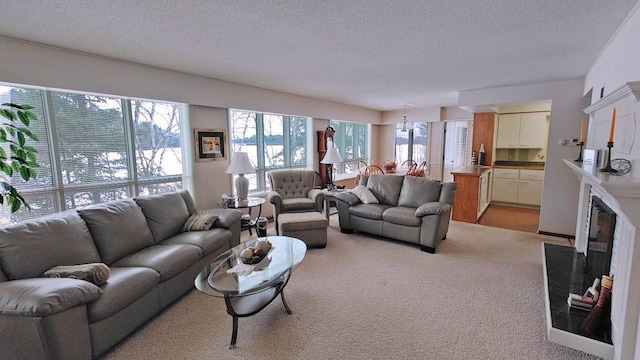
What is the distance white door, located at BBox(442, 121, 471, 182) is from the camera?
741 centimetres

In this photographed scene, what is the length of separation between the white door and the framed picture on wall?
5891 millimetres

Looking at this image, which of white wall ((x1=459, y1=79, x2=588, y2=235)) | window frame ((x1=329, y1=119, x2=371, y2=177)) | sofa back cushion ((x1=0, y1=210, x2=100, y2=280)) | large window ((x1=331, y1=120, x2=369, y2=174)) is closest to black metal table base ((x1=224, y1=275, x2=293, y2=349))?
sofa back cushion ((x1=0, y1=210, x2=100, y2=280))

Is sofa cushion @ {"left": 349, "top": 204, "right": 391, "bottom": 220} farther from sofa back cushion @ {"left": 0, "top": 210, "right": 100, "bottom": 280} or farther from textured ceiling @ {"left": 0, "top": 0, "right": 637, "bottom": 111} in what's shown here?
sofa back cushion @ {"left": 0, "top": 210, "right": 100, "bottom": 280}

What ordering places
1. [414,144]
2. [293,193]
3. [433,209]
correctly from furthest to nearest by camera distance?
1. [414,144]
2. [293,193]
3. [433,209]

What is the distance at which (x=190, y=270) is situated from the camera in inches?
107

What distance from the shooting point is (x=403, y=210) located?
4.07m

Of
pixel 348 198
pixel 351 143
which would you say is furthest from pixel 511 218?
pixel 351 143

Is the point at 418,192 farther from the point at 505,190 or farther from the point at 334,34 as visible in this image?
the point at 505,190

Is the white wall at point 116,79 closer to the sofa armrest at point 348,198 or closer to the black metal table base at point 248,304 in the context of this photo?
the sofa armrest at point 348,198

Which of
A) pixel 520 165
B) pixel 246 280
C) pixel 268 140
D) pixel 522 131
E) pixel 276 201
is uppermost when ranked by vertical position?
pixel 522 131

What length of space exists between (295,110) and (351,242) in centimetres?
290

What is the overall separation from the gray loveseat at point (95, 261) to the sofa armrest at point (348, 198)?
6.00 feet

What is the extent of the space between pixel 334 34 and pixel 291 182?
288 centimetres

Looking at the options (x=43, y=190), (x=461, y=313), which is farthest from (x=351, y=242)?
(x=43, y=190)
